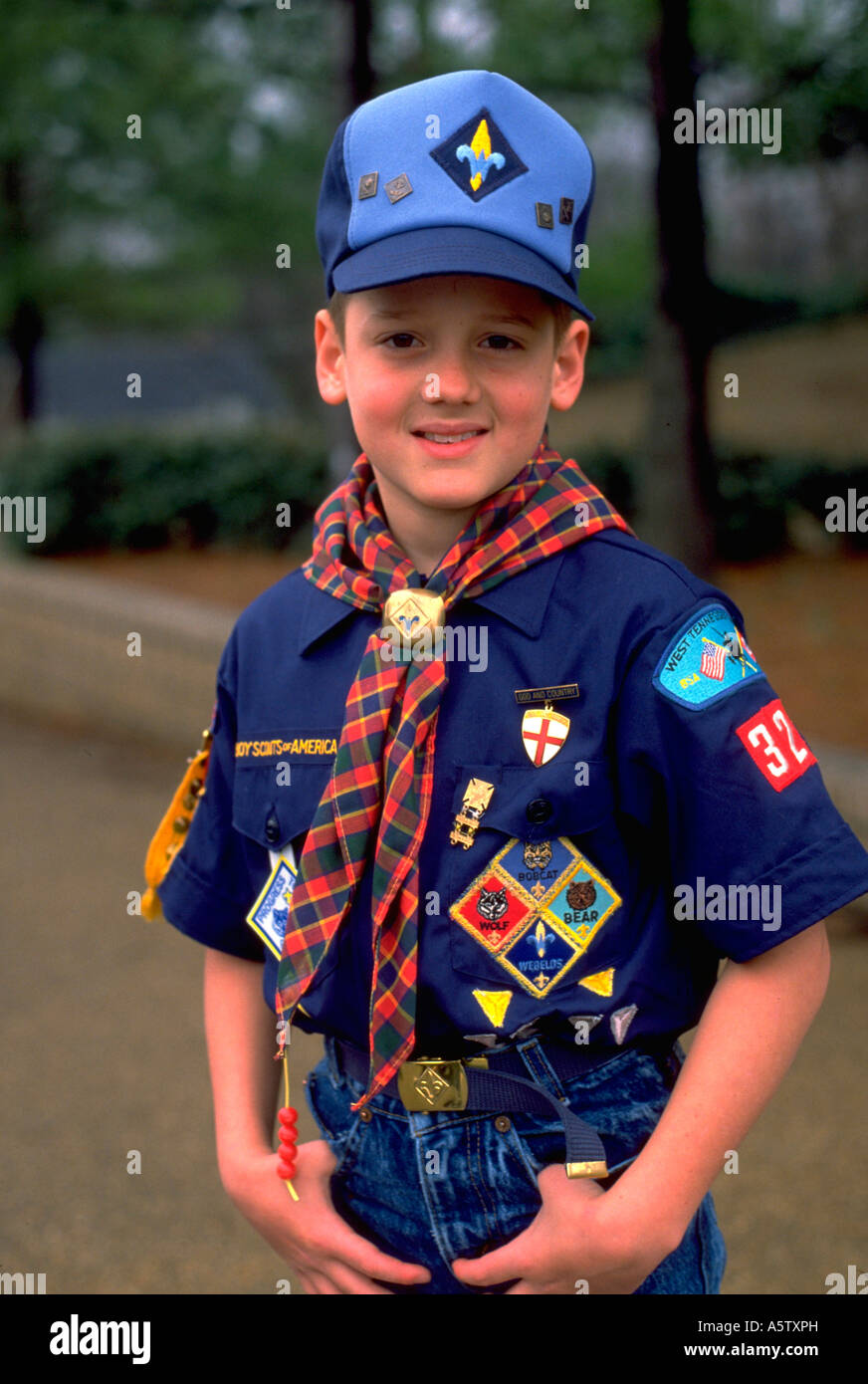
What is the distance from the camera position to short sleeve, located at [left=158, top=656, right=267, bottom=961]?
6.15 ft

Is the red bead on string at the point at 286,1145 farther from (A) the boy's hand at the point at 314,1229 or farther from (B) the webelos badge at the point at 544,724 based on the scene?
(B) the webelos badge at the point at 544,724

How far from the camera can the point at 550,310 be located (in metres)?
1.64

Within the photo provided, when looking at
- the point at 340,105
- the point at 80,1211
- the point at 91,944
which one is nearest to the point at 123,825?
the point at 91,944

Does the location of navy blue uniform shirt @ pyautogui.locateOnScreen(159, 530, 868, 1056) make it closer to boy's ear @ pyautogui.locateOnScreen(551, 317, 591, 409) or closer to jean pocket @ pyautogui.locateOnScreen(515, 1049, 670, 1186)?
jean pocket @ pyautogui.locateOnScreen(515, 1049, 670, 1186)

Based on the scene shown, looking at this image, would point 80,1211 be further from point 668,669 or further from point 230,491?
point 230,491

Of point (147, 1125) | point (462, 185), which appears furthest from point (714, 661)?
point (147, 1125)

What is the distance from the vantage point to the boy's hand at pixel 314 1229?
163cm

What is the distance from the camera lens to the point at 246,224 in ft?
47.6

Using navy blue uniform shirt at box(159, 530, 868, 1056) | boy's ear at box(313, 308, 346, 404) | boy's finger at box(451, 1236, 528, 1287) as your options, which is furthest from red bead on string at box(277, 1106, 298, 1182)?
boy's ear at box(313, 308, 346, 404)

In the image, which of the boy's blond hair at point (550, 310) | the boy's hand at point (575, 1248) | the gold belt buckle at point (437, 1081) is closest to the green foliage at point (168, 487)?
the boy's blond hair at point (550, 310)

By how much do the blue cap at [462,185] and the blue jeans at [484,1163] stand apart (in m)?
0.85

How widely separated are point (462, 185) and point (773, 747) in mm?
692

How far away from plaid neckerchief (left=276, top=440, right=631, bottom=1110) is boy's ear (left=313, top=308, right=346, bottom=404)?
20 cm

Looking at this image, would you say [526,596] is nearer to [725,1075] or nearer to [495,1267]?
[725,1075]
